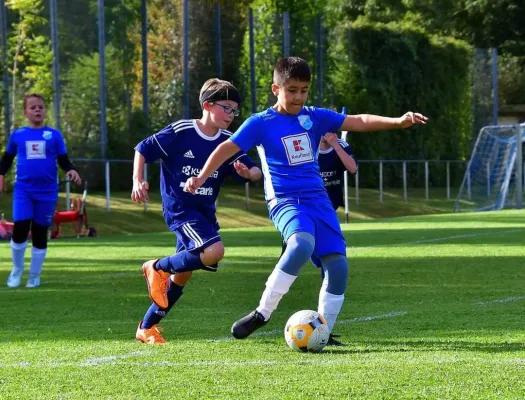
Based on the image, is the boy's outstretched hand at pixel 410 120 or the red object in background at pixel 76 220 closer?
the boy's outstretched hand at pixel 410 120

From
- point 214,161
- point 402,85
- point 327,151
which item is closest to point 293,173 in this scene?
point 214,161

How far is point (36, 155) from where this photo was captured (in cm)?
1337

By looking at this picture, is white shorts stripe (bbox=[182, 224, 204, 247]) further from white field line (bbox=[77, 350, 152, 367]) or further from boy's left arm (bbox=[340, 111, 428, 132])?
boy's left arm (bbox=[340, 111, 428, 132])

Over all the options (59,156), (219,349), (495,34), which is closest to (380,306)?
(219,349)

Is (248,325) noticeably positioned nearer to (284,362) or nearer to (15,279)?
(284,362)

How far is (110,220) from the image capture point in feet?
97.8

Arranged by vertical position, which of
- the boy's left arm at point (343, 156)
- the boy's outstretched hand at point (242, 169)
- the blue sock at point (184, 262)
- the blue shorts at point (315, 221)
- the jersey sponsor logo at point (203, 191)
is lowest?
the blue sock at point (184, 262)

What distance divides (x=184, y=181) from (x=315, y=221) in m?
1.24

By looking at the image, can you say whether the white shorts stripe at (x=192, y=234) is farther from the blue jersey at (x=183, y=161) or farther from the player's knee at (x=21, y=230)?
the player's knee at (x=21, y=230)

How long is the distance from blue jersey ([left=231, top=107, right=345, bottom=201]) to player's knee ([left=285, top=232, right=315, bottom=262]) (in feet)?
1.05

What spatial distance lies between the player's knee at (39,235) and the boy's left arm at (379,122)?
19.5 ft

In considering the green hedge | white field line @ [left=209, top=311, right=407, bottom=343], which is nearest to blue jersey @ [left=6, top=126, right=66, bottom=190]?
white field line @ [left=209, top=311, right=407, bottom=343]

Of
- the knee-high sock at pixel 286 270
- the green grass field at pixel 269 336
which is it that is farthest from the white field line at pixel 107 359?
the knee-high sock at pixel 286 270

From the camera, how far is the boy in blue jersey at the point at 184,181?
28.3 ft
